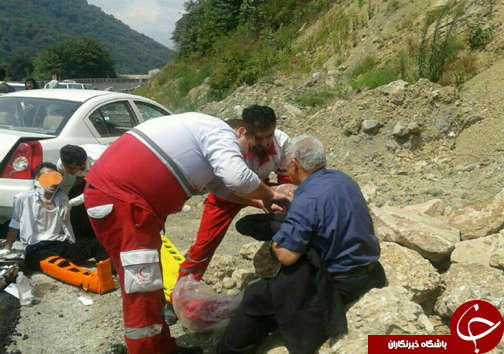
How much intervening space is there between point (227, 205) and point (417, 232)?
53.9 inches

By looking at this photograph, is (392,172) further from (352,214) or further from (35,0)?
(35,0)

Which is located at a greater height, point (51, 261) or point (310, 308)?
point (310, 308)

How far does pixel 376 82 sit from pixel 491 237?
599 cm

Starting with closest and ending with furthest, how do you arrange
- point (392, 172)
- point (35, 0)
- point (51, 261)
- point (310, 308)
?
point (310, 308) < point (51, 261) < point (392, 172) < point (35, 0)

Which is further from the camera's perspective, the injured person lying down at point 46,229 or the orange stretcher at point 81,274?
the injured person lying down at point 46,229

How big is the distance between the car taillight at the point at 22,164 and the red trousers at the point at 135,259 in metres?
2.36

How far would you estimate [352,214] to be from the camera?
2676mm

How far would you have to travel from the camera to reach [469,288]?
116 inches

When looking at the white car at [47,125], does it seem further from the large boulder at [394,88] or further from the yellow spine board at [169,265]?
the large boulder at [394,88]

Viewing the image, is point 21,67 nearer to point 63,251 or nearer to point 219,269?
point 63,251

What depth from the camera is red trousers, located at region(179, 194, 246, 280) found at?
372cm

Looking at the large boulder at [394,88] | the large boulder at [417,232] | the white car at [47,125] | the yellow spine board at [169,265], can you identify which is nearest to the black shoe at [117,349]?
the yellow spine board at [169,265]

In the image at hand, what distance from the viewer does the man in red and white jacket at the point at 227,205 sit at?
11.8ft

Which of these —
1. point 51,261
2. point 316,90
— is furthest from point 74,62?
point 51,261
